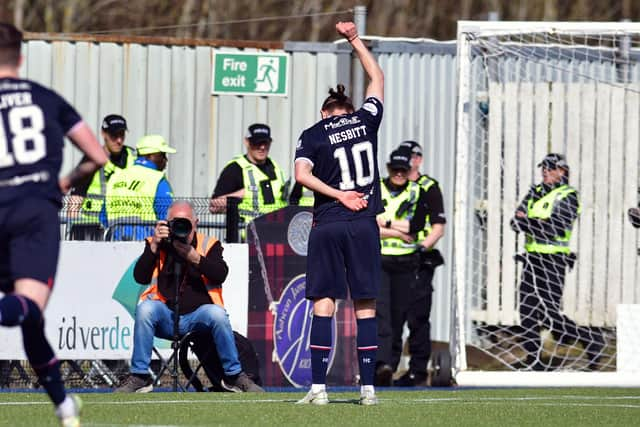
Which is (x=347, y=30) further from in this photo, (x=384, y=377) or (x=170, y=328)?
(x=384, y=377)

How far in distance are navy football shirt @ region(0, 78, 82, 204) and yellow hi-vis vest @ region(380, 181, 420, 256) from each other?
6776 millimetres

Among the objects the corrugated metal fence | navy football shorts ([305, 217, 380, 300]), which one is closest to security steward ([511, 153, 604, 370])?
the corrugated metal fence

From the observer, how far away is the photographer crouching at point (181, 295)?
429 inches

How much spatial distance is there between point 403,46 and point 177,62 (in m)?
2.38

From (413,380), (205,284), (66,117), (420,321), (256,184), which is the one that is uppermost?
(66,117)

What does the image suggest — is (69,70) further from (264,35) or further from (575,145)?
(264,35)

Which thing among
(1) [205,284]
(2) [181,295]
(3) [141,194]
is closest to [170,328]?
(2) [181,295]

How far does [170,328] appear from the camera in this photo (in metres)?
11.0

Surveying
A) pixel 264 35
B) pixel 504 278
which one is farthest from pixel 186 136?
pixel 264 35

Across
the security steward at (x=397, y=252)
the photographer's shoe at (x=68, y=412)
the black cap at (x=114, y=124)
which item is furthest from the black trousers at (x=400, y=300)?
the photographer's shoe at (x=68, y=412)

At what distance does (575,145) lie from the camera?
15.5m

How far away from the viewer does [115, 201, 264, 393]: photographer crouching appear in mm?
10898

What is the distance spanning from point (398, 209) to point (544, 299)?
6.14 ft

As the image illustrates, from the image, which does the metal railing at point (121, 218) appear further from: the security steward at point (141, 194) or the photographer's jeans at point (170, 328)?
the photographer's jeans at point (170, 328)
